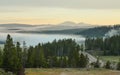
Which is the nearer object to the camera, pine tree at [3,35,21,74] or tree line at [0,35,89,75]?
pine tree at [3,35,21,74]

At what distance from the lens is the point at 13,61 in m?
82.6

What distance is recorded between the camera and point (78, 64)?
154 meters

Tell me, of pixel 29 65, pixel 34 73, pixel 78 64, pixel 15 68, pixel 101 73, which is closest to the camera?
pixel 15 68

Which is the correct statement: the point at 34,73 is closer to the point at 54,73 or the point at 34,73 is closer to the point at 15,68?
the point at 54,73

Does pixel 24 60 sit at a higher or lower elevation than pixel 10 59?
lower

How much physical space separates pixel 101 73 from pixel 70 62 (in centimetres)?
4179

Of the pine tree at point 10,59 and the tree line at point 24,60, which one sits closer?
the pine tree at point 10,59

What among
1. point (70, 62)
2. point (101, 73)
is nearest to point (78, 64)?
point (70, 62)

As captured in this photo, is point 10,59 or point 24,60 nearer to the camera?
point 10,59

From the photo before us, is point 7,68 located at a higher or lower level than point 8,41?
lower

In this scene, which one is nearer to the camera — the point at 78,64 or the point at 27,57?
the point at 27,57

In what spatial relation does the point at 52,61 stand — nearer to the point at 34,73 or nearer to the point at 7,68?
the point at 34,73

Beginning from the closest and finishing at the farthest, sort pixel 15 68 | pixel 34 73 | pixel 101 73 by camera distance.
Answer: pixel 15 68, pixel 34 73, pixel 101 73

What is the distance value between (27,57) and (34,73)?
32.3m
